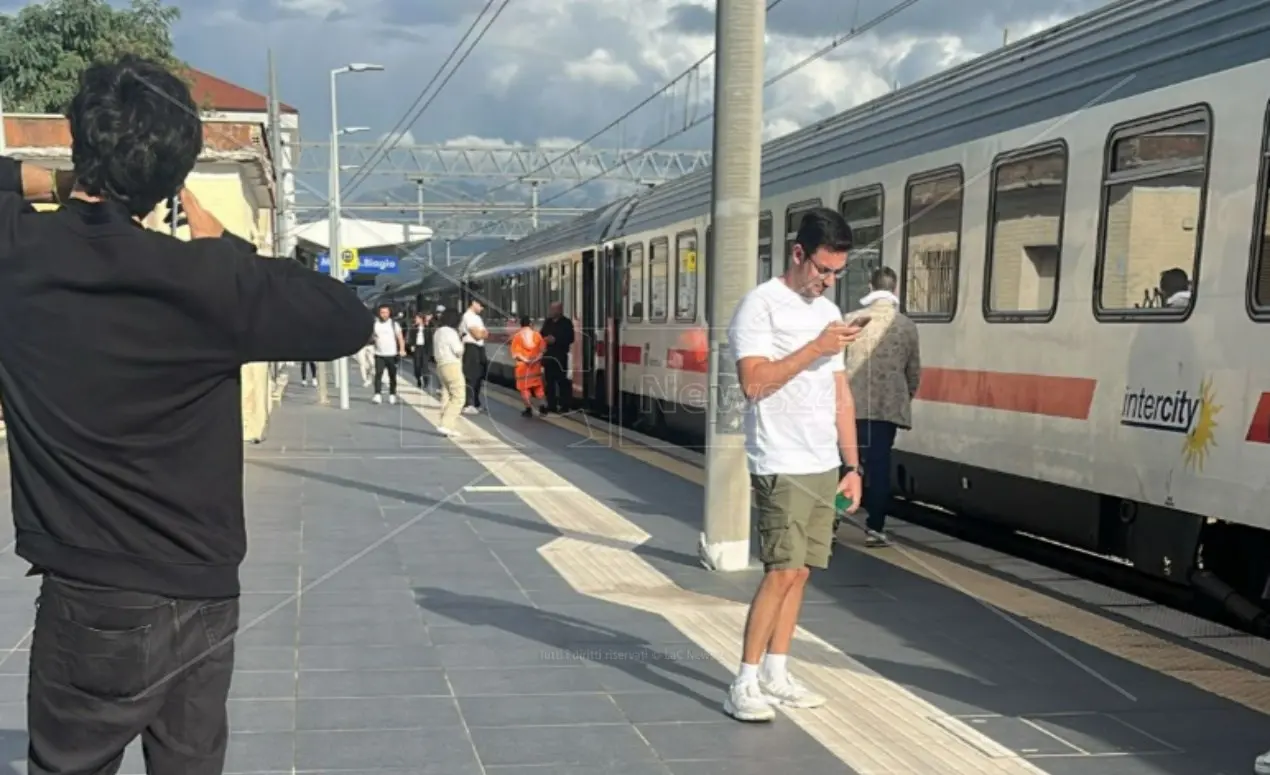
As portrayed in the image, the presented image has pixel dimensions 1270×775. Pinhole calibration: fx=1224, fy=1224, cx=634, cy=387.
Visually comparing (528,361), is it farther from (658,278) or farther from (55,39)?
(55,39)

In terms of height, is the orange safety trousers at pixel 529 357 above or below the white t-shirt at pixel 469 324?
below

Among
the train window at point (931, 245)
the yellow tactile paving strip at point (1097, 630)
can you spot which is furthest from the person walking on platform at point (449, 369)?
the yellow tactile paving strip at point (1097, 630)

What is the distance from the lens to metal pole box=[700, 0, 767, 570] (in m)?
7.30

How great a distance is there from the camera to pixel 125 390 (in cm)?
225

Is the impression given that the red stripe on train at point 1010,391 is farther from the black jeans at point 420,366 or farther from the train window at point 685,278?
the black jeans at point 420,366

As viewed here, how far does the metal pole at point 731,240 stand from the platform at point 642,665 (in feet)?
1.23

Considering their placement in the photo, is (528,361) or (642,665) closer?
(642,665)

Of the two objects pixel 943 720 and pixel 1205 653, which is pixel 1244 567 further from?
pixel 943 720

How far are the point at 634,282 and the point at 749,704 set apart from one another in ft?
43.2

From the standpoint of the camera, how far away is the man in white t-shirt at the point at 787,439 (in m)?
4.69

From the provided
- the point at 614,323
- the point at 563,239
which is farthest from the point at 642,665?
the point at 563,239

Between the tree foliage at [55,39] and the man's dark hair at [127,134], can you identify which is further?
the tree foliage at [55,39]

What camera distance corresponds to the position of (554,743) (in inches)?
175

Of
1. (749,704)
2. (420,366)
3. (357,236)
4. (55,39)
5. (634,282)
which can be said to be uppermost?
(55,39)
